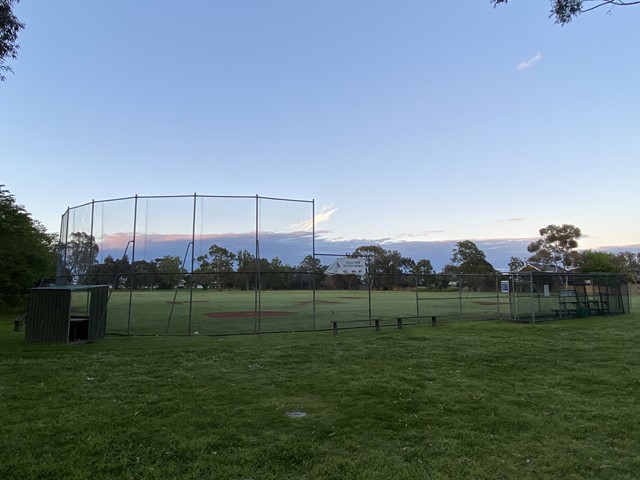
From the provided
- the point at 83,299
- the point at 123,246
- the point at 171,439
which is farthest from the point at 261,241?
the point at 171,439

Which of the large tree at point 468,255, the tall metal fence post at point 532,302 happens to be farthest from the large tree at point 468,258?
the tall metal fence post at point 532,302

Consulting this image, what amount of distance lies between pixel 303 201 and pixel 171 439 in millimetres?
11761

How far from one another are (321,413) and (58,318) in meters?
9.42

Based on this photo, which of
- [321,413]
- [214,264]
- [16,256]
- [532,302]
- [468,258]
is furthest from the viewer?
[468,258]

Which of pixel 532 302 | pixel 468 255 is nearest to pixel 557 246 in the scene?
pixel 468 255

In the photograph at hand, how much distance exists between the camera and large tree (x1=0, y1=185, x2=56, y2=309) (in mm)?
23234

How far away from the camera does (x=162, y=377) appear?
7785mm

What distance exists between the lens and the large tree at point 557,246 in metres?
91.1

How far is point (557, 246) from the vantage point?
93.3m

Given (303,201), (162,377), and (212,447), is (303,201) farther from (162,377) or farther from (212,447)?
(212,447)

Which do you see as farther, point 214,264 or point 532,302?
point 532,302

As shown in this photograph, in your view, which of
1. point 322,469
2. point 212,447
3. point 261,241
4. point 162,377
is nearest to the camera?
point 322,469

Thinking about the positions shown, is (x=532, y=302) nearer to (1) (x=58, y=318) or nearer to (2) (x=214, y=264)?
(2) (x=214, y=264)

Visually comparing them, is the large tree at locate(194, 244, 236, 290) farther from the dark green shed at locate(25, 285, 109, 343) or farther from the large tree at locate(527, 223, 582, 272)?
the large tree at locate(527, 223, 582, 272)
